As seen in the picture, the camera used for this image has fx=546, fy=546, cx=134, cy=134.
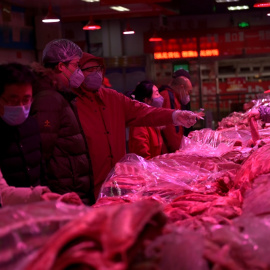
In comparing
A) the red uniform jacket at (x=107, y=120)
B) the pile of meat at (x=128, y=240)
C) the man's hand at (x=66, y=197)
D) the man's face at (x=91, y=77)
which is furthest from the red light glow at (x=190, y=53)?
the man's hand at (x=66, y=197)

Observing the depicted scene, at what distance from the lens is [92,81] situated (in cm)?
406

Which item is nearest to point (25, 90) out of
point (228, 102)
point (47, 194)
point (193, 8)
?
point (47, 194)

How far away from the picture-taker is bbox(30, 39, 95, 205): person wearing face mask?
326cm

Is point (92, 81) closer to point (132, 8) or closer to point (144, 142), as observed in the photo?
point (144, 142)

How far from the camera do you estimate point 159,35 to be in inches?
624

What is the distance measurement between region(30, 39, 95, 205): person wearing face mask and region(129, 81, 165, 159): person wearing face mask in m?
1.60

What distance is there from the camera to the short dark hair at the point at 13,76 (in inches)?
91.5

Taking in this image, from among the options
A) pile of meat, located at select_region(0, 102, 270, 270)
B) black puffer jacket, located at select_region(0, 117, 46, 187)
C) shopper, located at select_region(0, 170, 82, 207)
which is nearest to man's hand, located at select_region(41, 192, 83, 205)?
shopper, located at select_region(0, 170, 82, 207)

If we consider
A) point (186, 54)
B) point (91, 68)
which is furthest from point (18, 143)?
point (186, 54)

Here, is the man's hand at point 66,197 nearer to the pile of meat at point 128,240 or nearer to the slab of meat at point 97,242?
the pile of meat at point 128,240

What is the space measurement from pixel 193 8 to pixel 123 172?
31.4 feet

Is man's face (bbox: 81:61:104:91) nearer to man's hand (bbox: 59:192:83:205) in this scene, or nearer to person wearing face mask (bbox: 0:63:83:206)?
person wearing face mask (bbox: 0:63:83:206)

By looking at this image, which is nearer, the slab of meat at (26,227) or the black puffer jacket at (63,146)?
the slab of meat at (26,227)

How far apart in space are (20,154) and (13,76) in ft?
1.62
